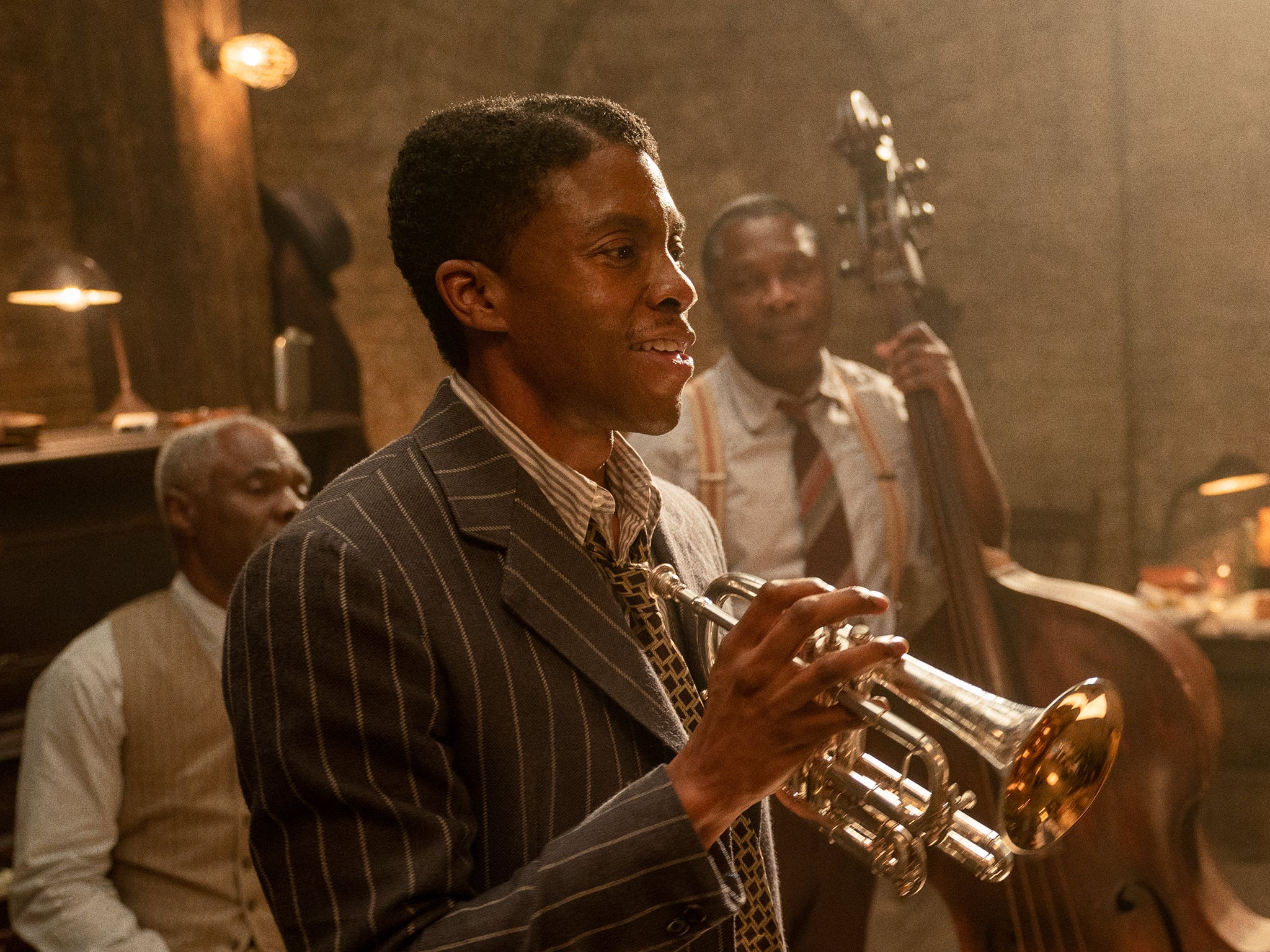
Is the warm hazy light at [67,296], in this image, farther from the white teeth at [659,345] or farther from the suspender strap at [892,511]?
the white teeth at [659,345]

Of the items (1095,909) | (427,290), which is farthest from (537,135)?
(1095,909)

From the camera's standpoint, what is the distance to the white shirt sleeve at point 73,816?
2166mm

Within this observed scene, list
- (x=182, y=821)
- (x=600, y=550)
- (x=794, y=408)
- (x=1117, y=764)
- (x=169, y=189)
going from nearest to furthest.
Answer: (x=600, y=550), (x=182, y=821), (x=1117, y=764), (x=794, y=408), (x=169, y=189)

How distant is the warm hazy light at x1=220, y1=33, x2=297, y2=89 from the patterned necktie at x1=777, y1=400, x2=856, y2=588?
3.11 m

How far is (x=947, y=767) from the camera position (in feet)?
3.85

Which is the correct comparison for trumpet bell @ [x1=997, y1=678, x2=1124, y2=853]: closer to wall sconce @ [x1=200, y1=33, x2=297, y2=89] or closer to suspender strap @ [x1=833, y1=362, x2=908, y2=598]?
suspender strap @ [x1=833, y1=362, x2=908, y2=598]

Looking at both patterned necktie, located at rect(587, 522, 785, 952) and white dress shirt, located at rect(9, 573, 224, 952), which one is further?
white dress shirt, located at rect(9, 573, 224, 952)

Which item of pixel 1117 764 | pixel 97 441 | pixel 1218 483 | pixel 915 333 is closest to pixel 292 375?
pixel 97 441

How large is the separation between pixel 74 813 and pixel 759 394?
6.67ft

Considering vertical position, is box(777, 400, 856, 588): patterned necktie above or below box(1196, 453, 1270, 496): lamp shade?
above

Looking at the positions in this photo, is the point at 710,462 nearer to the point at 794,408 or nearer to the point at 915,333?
the point at 794,408

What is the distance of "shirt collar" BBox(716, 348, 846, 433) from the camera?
3238mm

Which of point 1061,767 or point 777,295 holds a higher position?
point 777,295

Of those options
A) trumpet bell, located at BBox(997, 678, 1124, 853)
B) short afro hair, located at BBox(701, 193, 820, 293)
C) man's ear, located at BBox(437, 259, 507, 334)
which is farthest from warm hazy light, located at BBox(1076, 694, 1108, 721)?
short afro hair, located at BBox(701, 193, 820, 293)
